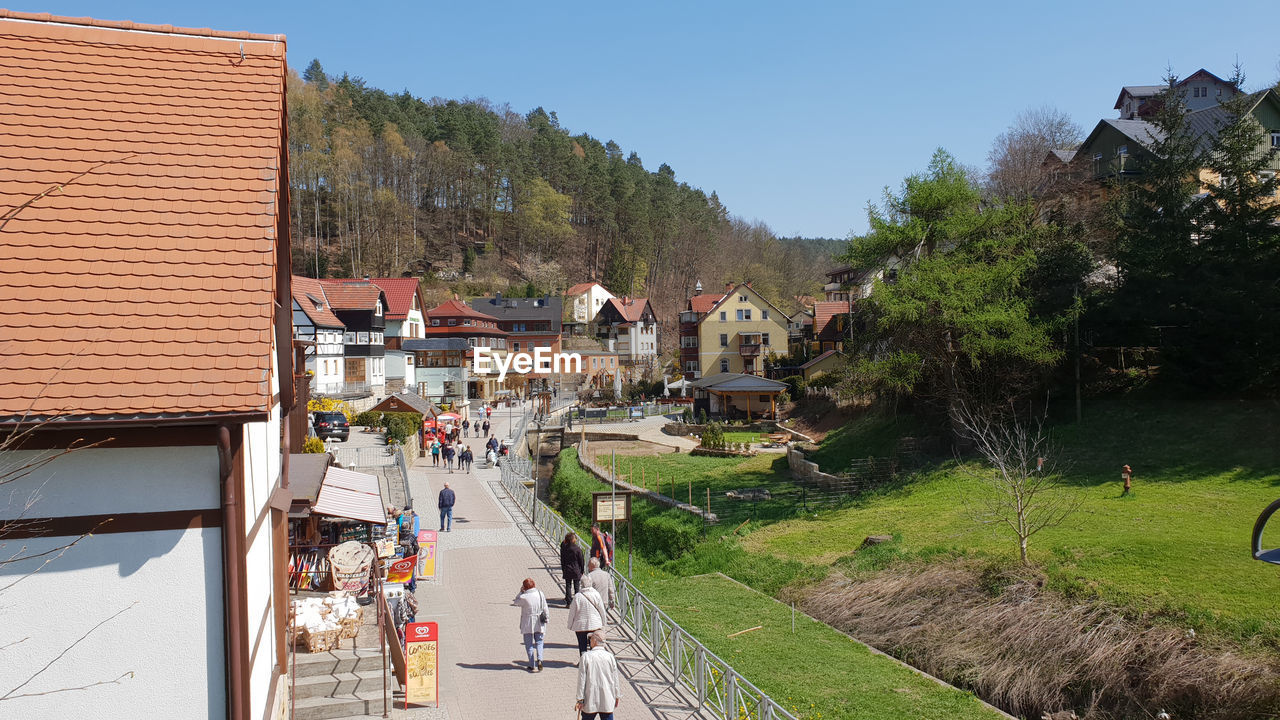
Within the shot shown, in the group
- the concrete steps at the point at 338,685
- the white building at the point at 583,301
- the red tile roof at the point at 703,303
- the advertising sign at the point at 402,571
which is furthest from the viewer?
the white building at the point at 583,301

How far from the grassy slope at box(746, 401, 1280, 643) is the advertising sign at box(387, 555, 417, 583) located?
10.2 meters

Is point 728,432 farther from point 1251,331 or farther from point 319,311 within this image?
point 1251,331

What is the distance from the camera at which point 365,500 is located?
636 inches

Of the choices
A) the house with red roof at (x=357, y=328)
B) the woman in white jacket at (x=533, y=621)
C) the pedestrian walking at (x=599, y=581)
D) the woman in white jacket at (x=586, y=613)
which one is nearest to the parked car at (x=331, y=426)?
the house with red roof at (x=357, y=328)

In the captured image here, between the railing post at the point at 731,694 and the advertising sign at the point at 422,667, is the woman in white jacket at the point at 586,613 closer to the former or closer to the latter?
the advertising sign at the point at 422,667

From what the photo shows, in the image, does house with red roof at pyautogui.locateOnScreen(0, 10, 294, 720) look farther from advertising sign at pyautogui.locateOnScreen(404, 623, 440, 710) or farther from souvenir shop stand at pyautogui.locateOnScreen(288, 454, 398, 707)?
souvenir shop stand at pyautogui.locateOnScreen(288, 454, 398, 707)

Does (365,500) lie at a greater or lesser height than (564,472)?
greater

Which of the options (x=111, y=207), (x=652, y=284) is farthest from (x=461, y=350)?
(x=111, y=207)

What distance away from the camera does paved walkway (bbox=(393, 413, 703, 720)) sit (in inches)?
435

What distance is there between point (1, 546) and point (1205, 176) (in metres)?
50.3

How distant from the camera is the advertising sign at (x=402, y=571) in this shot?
15430mm

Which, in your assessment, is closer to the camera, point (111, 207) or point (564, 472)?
point (111, 207)

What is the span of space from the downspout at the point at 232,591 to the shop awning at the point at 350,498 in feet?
25.2

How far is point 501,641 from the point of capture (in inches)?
549
